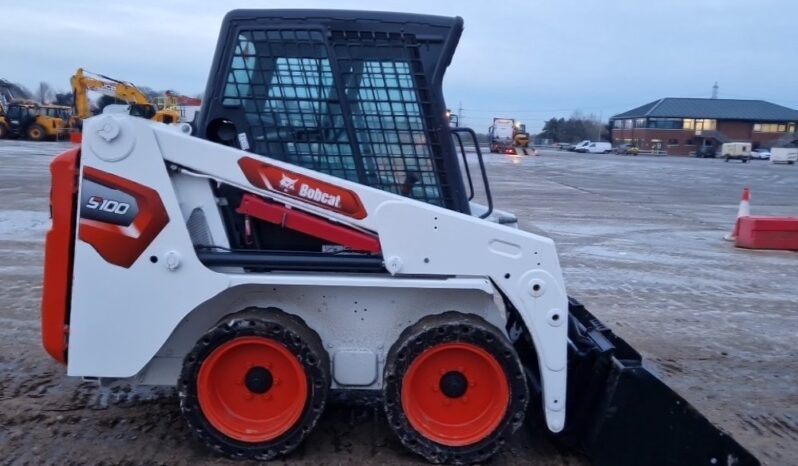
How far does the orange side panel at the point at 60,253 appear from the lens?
13.0 ft

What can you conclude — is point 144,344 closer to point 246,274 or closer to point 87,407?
point 246,274

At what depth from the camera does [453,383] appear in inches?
164

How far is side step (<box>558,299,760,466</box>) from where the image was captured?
3916 mm

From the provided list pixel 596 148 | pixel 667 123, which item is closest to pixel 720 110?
pixel 667 123

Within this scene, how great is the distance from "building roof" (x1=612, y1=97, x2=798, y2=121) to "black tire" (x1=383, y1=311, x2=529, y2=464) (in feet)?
332

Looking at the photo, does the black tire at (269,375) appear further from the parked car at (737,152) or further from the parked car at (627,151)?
the parked car at (627,151)

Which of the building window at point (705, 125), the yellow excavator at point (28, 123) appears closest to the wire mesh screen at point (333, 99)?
the yellow excavator at point (28, 123)

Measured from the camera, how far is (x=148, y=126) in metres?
3.87

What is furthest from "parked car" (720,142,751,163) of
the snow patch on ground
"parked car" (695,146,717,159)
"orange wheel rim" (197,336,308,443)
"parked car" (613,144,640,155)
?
"orange wheel rim" (197,336,308,443)

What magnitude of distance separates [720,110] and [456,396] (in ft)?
344

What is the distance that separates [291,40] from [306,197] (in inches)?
33.8

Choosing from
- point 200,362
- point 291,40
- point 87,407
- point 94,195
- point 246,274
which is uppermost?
point 291,40

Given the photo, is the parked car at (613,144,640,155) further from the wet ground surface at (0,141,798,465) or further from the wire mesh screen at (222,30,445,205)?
the wire mesh screen at (222,30,445,205)

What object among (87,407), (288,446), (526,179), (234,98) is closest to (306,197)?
(234,98)
